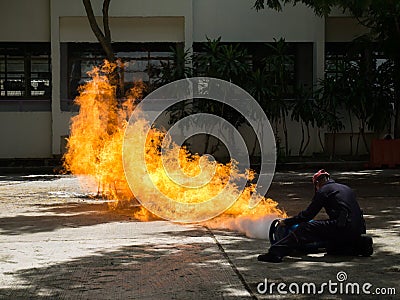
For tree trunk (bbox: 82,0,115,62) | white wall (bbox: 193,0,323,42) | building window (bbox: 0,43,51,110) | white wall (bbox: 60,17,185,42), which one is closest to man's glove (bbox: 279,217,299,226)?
tree trunk (bbox: 82,0,115,62)

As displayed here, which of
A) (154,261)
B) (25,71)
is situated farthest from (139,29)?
(154,261)

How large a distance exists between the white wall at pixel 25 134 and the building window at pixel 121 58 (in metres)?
1.32

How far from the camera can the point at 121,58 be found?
2544 centimetres

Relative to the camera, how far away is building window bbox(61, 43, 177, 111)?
82.5ft

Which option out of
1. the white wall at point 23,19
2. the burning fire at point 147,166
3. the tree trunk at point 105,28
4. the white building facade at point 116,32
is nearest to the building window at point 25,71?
the white building facade at point 116,32

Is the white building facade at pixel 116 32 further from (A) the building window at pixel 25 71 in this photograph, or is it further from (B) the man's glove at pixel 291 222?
(B) the man's glove at pixel 291 222

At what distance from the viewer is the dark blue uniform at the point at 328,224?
874cm

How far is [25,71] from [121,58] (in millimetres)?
3161

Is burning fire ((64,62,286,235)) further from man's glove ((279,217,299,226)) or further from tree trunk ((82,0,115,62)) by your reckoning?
tree trunk ((82,0,115,62))

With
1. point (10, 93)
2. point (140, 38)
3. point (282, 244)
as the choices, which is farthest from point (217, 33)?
point (282, 244)

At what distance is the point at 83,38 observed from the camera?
24641 mm

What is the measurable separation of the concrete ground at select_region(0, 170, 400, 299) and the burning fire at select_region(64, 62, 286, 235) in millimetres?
620

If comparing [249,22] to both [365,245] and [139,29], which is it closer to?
[139,29]

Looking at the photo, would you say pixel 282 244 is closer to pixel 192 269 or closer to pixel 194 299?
pixel 192 269
